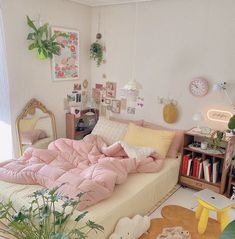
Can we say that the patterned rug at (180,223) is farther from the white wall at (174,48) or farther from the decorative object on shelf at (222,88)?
the decorative object on shelf at (222,88)

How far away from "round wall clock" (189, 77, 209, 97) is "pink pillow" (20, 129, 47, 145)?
77.8 inches

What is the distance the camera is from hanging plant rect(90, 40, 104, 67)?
11.8 feet

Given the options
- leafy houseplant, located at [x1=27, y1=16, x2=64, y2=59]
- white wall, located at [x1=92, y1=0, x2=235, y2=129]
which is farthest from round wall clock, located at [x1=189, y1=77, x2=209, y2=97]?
leafy houseplant, located at [x1=27, y1=16, x2=64, y2=59]

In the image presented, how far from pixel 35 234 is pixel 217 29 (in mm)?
2633

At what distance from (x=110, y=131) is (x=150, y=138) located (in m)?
0.57

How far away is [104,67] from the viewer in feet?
12.1

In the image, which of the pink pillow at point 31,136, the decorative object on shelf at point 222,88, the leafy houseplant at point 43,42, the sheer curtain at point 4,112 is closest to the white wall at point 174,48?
the decorative object on shelf at point 222,88

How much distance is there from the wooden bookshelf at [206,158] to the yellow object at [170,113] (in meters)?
0.32

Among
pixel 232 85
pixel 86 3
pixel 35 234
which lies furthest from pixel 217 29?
pixel 35 234

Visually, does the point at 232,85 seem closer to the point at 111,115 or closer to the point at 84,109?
the point at 111,115

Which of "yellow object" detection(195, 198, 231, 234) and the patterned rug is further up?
"yellow object" detection(195, 198, 231, 234)

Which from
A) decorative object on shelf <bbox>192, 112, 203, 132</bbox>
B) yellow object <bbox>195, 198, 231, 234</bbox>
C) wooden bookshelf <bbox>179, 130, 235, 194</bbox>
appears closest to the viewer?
yellow object <bbox>195, 198, 231, 234</bbox>

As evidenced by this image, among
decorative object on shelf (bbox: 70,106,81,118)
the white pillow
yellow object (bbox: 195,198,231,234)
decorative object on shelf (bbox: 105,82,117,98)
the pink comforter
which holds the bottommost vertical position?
yellow object (bbox: 195,198,231,234)

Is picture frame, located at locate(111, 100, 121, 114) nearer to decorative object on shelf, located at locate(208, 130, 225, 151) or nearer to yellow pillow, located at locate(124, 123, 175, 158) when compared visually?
yellow pillow, located at locate(124, 123, 175, 158)
